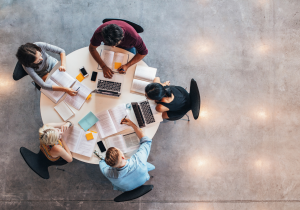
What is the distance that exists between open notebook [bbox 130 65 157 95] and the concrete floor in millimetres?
947

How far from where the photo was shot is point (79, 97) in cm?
222

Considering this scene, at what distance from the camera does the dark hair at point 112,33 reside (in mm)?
1856

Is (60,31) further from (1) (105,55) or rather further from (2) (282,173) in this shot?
(2) (282,173)

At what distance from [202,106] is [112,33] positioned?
196 centimetres

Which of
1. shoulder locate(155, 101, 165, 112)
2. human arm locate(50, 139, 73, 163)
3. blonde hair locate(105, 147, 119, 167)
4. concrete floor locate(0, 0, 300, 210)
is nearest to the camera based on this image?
blonde hair locate(105, 147, 119, 167)

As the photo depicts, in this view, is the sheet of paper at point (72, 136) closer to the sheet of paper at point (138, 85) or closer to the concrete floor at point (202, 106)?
the sheet of paper at point (138, 85)

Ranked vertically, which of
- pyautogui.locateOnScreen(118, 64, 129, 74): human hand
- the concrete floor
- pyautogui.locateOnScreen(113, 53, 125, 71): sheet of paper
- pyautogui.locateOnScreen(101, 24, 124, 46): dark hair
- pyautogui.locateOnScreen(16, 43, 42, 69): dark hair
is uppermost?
pyautogui.locateOnScreen(101, 24, 124, 46): dark hair

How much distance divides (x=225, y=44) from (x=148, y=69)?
5.70ft

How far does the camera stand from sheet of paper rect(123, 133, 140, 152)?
2205mm

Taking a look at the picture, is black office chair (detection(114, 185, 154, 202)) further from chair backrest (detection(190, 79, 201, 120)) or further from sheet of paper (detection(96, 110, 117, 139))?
chair backrest (detection(190, 79, 201, 120))

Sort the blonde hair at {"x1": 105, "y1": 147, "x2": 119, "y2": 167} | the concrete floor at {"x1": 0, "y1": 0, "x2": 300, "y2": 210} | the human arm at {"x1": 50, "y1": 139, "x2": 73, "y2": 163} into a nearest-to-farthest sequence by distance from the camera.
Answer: the blonde hair at {"x1": 105, "y1": 147, "x2": 119, "y2": 167}
the human arm at {"x1": 50, "y1": 139, "x2": 73, "y2": 163}
the concrete floor at {"x1": 0, "y1": 0, "x2": 300, "y2": 210}

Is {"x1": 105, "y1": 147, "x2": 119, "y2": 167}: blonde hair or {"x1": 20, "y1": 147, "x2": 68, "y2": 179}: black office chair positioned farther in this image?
{"x1": 20, "y1": 147, "x2": 68, "y2": 179}: black office chair

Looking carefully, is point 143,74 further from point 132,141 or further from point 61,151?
point 61,151

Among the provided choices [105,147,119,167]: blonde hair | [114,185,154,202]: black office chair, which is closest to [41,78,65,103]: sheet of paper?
[105,147,119,167]: blonde hair
